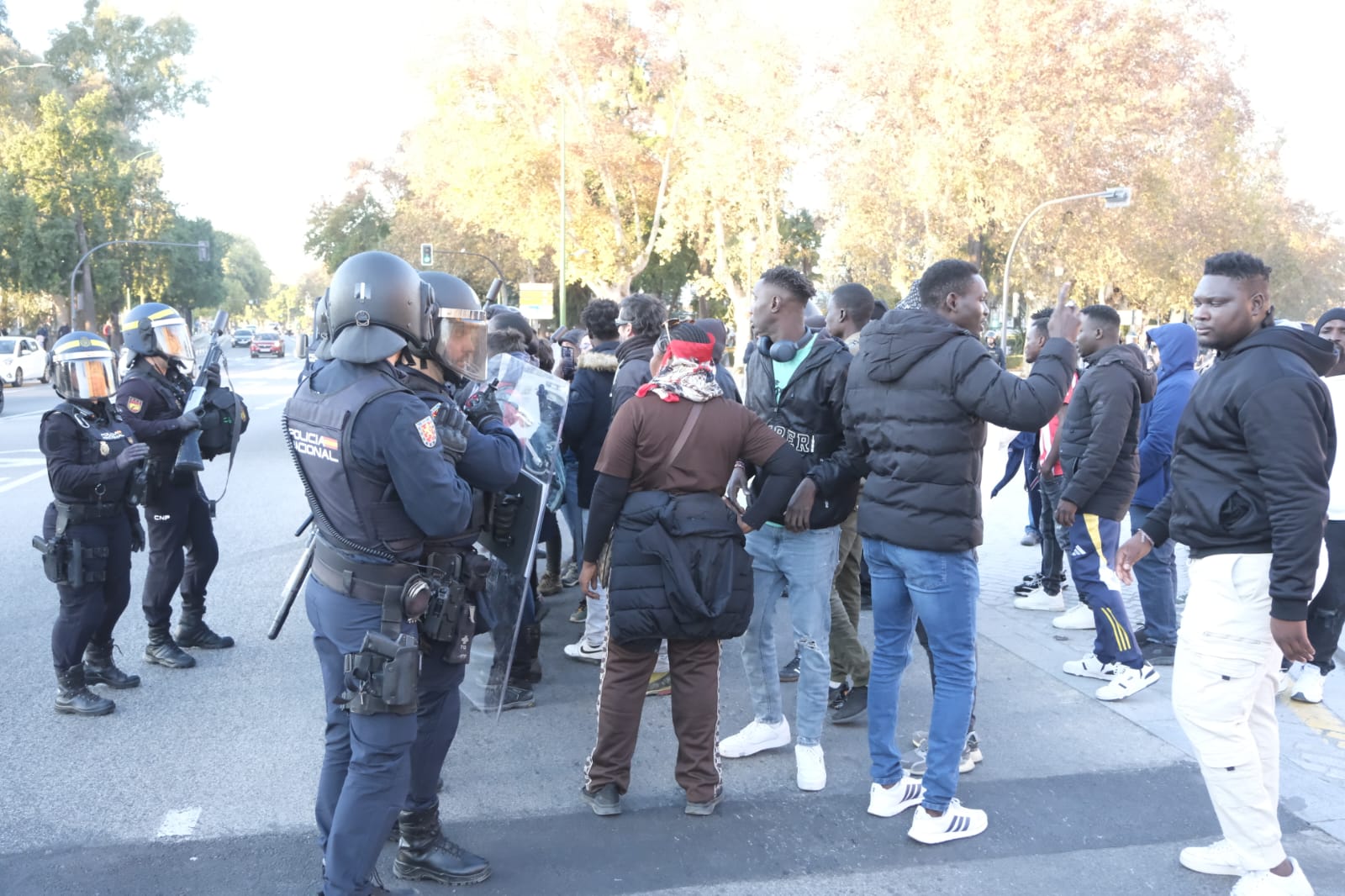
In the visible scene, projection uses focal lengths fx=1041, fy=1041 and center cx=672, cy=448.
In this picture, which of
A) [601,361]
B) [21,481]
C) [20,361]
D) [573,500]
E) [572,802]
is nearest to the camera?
[572,802]

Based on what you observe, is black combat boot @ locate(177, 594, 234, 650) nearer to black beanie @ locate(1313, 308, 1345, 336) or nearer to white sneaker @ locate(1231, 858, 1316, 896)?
white sneaker @ locate(1231, 858, 1316, 896)

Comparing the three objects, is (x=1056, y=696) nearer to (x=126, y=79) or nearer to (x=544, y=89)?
(x=544, y=89)

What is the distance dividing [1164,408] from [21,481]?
11.6 meters

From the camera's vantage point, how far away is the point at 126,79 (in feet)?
176

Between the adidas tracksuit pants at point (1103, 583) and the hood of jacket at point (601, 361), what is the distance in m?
2.55

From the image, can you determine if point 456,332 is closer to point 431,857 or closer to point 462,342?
point 462,342

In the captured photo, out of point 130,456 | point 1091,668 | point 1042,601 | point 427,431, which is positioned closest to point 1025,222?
point 1042,601

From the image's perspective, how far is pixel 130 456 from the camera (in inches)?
184

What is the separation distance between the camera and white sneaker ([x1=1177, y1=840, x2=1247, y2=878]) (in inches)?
134

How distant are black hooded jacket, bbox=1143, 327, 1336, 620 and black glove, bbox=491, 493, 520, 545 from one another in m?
2.21

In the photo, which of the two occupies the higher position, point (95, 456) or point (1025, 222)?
point (1025, 222)

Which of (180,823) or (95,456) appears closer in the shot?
(180,823)

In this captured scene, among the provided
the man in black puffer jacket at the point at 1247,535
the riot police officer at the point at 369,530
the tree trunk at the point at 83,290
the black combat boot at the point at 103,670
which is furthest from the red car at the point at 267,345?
the man in black puffer jacket at the point at 1247,535

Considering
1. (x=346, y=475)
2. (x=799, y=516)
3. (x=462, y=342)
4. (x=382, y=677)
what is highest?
(x=462, y=342)
